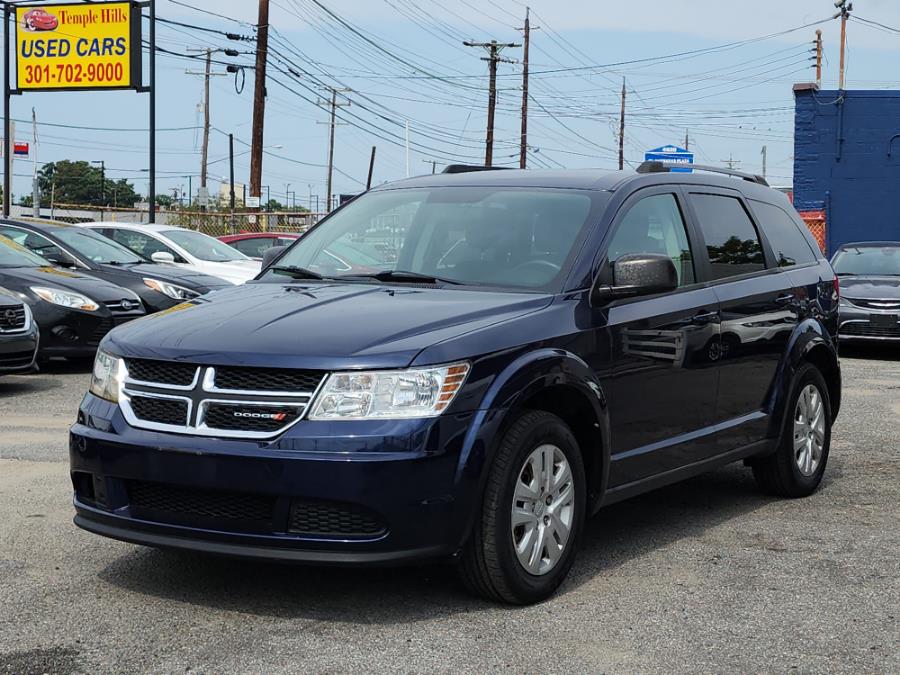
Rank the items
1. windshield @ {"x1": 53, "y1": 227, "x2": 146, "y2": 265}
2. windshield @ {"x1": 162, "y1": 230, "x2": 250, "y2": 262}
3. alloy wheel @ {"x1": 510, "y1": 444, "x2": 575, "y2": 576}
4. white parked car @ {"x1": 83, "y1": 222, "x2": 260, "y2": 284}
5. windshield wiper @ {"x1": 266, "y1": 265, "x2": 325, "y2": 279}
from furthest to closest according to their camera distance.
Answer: windshield @ {"x1": 162, "y1": 230, "x2": 250, "y2": 262} < white parked car @ {"x1": 83, "y1": 222, "x2": 260, "y2": 284} < windshield @ {"x1": 53, "y1": 227, "x2": 146, "y2": 265} < windshield wiper @ {"x1": 266, "y1": 265, "x2": 325, "y2": 279} < alloy wheel @ {"x1": 510, "y1": 444, "x2": 575, "y2": 576}

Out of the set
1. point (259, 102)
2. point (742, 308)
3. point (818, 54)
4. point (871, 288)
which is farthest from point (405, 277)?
→ point (818, 54)

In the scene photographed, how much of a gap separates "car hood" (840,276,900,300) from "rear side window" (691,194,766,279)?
9569 millimetres

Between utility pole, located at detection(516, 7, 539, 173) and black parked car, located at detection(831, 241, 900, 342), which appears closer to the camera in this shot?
black parked car, located at detection(831, 241, 900, 342)

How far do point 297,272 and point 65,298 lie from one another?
296 inches

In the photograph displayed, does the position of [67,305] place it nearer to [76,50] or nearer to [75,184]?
[76,50]

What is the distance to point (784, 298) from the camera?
6840 millimetres

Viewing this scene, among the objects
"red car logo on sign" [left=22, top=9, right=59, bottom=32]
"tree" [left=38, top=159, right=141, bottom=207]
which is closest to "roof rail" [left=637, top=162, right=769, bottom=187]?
"red car logo on sign" [left=22, top=9, right=59, bottom=32]

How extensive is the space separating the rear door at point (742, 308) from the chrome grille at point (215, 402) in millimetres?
2535

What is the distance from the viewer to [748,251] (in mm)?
6719

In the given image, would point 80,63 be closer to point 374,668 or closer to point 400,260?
point 400,260

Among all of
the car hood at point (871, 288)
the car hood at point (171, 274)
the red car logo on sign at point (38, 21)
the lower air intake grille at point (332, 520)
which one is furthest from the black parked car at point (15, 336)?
the red car logo on sign at point (38, 21)

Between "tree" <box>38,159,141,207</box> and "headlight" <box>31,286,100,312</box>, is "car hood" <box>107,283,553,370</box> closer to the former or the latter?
"headlight" <box>31,286,100,312</box>

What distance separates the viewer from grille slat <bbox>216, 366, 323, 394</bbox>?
4391mm

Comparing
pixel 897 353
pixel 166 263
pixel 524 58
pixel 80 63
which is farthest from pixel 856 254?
pixel 524 58
